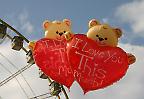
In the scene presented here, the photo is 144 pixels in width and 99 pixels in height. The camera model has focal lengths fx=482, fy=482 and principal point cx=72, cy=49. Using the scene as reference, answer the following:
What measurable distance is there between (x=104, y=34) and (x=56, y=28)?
1169 millimetres

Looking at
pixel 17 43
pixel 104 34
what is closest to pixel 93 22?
pixel 104 34

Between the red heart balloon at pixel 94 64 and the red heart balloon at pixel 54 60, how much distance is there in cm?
25

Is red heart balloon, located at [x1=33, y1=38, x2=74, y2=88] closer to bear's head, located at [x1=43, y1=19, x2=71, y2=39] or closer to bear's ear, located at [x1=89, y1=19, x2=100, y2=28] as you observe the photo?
bear's head, located at [x1=43, y1=19, x2=71, y2=39]

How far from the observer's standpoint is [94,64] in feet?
28.0

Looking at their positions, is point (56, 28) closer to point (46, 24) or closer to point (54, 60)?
point (46, 24)

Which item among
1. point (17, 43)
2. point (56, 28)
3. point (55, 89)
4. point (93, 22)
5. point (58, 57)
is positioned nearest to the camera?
point (58, 57)

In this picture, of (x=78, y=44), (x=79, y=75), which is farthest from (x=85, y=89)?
(x=78, y=44)

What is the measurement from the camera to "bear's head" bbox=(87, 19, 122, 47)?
8977 mm

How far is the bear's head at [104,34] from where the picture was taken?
29.5 ft

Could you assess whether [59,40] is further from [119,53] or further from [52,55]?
[119,53]

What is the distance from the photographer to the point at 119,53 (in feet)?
28.5

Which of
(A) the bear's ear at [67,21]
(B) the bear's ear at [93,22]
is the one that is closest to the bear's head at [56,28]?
(A) the bear's ear at [67,21]

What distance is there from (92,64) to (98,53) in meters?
0.24

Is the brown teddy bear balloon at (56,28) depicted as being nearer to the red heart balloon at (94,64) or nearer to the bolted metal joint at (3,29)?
the red heart balloon at (94,64)
